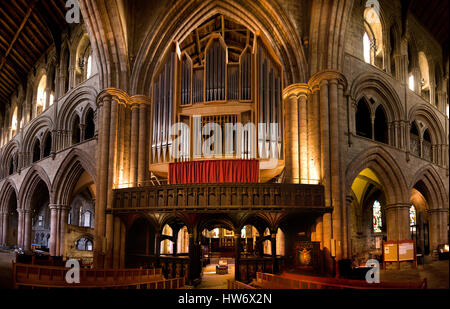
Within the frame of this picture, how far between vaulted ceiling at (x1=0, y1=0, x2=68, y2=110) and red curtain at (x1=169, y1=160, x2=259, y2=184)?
1211 centimetres

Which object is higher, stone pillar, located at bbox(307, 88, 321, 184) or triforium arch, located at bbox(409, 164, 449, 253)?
stone pillar, located at bbox(307, 88, 321, 184)

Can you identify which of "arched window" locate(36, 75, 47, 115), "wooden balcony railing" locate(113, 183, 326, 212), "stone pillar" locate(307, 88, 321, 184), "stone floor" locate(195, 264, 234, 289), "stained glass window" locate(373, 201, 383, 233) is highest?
"arched window" locate(36, 75, 47, 115)

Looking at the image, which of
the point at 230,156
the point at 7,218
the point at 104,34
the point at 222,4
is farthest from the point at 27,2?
the point at 7,218

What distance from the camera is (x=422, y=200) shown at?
75.7 ft

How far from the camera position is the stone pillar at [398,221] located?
1777 centimetres

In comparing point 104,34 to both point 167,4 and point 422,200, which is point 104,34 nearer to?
point 167,4

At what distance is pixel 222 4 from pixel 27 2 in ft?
35.2

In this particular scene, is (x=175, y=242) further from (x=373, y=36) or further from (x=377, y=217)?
(x=373, y=36)

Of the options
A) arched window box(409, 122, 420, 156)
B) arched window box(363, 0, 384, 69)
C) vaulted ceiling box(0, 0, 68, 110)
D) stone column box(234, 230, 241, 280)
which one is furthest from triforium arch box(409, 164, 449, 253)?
vaulted ceiling box(0, 0, 68, 110)

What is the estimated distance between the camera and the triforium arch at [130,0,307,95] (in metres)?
16.9

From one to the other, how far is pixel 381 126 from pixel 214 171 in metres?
10.1

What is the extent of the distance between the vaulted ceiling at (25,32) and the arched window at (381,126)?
1764 centimetres

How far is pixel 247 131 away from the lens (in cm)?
1530

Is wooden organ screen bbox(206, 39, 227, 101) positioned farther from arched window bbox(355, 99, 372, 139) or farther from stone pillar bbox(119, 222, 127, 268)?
arched window bbox(355, 99, 372, 139)
